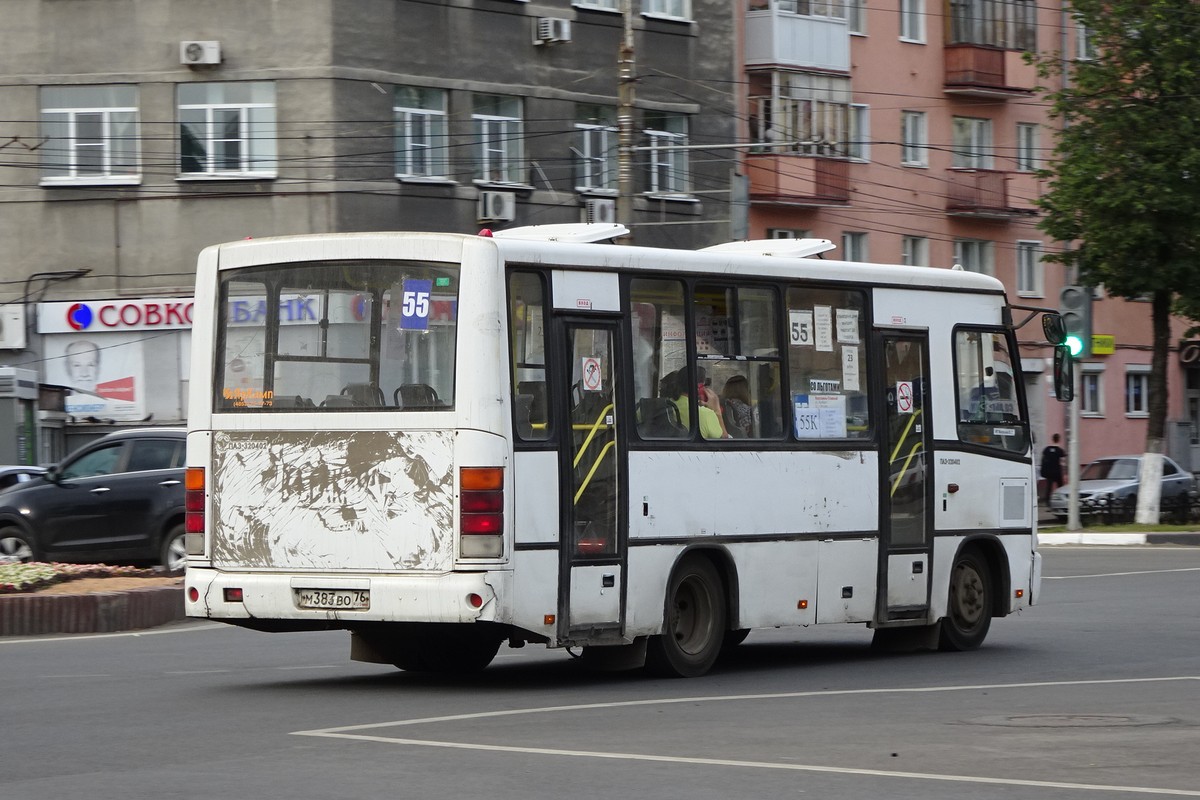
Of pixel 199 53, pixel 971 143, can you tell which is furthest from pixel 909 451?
pixel 971 143

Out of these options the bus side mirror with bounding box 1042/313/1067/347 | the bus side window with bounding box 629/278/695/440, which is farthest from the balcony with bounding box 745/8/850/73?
the bus side window with bounding box 629/278/695/440

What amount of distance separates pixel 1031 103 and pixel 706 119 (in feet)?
49.0

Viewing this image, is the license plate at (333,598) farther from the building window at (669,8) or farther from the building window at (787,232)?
the building window at (787,232)

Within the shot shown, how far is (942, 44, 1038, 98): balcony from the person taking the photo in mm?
53469

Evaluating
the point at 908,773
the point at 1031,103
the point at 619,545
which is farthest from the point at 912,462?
the point at 1031,103

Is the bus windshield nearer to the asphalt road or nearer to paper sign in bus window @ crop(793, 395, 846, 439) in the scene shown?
the asphalt road

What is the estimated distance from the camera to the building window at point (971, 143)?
177 ft

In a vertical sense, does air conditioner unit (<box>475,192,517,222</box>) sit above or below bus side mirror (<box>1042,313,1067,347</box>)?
above

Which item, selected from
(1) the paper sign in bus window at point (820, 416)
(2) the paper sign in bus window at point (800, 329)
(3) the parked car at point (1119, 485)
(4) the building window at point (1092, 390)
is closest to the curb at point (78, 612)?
(1) the paper sign in bus window at point (820, 416)

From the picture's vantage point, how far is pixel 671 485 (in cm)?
Answer: 1343

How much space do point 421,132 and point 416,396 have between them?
26719mm

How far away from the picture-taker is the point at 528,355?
1260cm

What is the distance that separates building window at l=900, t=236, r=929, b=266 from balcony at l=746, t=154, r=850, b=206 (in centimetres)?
278

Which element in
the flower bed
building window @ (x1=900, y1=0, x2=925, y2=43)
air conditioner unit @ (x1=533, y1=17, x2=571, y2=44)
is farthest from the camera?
building window @ (x1=900, y1=0, x2=925, y2=43)
